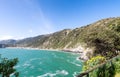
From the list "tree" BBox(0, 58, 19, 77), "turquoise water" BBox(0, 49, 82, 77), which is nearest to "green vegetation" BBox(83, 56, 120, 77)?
"tree" BBox(0, 58, 19, 77)

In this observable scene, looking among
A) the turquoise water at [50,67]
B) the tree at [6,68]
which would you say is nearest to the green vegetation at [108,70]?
the tree at [6,68]

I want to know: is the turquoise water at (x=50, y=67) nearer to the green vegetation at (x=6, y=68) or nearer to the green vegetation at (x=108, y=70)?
the green vegetation at (x=6, y=68)

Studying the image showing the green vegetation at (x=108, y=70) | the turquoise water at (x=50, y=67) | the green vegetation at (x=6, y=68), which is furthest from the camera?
the turquoise water at (x=50, y=67)

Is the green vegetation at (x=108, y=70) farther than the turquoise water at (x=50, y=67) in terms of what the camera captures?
No

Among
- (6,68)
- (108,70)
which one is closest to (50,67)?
(6,68)

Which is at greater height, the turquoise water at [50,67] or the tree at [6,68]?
the tree at [6,68]

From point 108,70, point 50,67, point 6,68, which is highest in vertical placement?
point 6,68

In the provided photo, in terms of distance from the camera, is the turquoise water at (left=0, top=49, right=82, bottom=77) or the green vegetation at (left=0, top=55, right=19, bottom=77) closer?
the green vegetation at (left=0, top=55, right=19, bottom=77)

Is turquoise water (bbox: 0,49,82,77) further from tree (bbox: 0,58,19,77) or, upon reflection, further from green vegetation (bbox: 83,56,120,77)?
green vegetation (bbox: 83,56,120,77)

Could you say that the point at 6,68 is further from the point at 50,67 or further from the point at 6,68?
the point at 50,67

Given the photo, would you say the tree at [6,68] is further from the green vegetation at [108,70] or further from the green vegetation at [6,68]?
the green vegetation at [108,70]

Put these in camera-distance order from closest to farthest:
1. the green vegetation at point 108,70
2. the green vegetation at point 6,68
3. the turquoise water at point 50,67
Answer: the green vegetation at point 108,70, the green vegetation at point 6,68, the turquoise water at point 50,67
